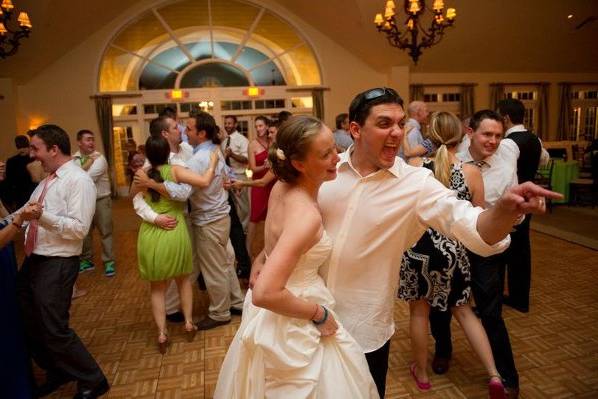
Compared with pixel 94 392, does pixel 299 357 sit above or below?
above

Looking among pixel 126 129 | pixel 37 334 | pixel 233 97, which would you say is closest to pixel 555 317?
pixel 37 334

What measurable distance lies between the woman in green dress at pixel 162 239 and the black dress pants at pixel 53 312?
0.48 metres

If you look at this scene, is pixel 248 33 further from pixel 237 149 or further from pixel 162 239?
pixel 162 239

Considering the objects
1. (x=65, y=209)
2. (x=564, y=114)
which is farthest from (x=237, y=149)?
(x=564, y=114)

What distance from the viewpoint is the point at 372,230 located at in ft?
4.55

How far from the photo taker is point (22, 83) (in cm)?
988

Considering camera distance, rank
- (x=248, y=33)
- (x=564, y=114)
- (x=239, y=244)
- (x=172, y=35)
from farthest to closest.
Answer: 1. (x=564, y=114)
2. (x=248, y=33)
3. (x=172, y=35)
4. (x=239, y=244)

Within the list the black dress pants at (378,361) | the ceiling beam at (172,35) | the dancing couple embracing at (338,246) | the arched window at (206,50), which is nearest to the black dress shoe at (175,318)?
the dancing couple embracing at (338,246)

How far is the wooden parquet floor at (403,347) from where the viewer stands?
240 centimetres

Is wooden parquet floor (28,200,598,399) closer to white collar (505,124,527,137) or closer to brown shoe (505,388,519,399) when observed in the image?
brown shoe (505,388,519,399)

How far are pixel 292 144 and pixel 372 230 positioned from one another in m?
0.40

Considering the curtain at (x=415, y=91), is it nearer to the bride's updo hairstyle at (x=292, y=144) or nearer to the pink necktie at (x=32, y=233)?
the pink necktie at (x=32, y=233)

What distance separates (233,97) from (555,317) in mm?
9552

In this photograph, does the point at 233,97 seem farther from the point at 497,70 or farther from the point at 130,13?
the point at 497,70
